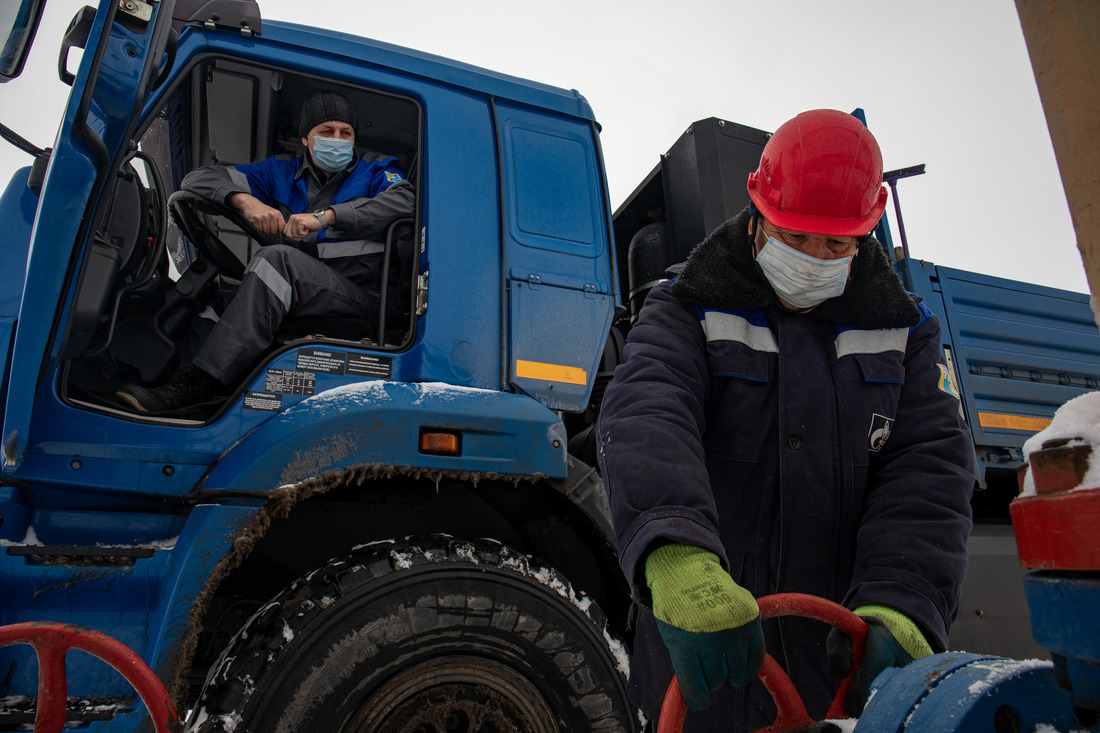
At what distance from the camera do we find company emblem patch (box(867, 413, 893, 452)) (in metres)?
1.38

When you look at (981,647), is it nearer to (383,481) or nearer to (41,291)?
(383,481)

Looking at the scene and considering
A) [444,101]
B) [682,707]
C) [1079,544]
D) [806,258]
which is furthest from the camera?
→ [444,101]

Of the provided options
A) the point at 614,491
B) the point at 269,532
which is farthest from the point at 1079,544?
the point at 269,532

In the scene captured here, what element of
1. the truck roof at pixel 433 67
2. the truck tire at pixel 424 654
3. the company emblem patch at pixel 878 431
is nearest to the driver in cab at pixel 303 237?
the truck roof at pixel 433 67

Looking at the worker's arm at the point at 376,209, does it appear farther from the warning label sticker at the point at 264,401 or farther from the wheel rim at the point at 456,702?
the wheel rim at the point at 456,702

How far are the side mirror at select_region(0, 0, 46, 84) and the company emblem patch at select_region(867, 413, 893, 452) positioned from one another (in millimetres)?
2344

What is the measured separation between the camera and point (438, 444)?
1.89m

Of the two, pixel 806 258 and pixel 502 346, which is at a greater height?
pixel 502 346

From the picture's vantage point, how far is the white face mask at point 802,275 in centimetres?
145

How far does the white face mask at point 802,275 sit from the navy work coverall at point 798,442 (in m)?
0.03

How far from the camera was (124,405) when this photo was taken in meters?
1.84

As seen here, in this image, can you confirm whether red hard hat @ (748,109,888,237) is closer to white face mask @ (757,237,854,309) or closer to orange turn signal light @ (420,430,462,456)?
white face mask @ (757,237,854,309)

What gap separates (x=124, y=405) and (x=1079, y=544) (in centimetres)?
212

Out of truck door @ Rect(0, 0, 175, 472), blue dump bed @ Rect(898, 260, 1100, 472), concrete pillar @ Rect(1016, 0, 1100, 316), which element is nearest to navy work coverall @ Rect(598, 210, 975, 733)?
concrete pillar @ Rect(1016, 0, 1100, 316)
